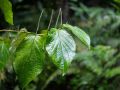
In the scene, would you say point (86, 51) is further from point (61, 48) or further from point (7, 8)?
point (61, 48)

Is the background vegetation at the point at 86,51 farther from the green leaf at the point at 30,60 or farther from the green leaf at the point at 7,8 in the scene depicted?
the green leaf at the point at 30,60

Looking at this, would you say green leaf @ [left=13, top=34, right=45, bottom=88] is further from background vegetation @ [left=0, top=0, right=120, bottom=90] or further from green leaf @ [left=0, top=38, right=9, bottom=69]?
background vegetation @ [left=0, top=0, right=120, bottom=90]

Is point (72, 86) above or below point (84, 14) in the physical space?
below

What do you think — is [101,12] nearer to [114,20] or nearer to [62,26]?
[114,20]

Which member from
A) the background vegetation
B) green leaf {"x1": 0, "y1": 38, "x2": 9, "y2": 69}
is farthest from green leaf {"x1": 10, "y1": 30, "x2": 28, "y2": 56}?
the background vegetation

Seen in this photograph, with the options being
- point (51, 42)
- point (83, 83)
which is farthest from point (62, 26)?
point (83, 83)

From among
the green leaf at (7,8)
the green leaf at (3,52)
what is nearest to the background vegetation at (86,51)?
the green leaf at (7,8)
